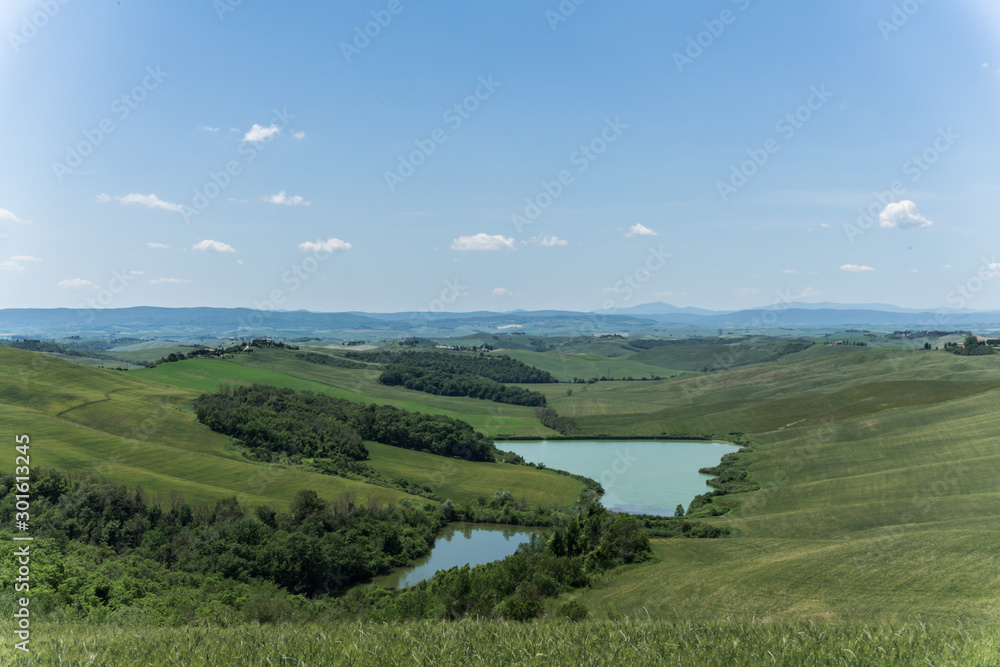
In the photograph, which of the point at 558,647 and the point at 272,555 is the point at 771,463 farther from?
the point at 558,647

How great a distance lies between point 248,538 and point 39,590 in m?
24.4

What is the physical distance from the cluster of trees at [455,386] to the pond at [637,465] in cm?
3741

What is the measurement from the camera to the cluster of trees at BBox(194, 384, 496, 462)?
8062 cm

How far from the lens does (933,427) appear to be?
71438 millimetres

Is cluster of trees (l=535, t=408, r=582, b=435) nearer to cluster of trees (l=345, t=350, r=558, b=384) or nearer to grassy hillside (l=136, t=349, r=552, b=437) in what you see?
grassy hillside (l=136, t=349, r=552, b=437)

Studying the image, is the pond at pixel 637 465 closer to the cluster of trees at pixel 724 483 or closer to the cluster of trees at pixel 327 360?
the cluster of trees at pixel 724 483

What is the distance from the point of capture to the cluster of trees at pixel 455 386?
486 ft

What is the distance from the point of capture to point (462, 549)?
5728cm

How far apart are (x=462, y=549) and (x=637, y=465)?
41.9m

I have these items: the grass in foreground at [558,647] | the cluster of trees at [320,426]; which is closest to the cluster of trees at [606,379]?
the cluster of trees at [320,426]

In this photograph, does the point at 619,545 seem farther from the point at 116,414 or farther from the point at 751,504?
the point at 116,414

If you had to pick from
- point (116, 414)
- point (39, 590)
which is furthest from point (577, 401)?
point (39, 590)

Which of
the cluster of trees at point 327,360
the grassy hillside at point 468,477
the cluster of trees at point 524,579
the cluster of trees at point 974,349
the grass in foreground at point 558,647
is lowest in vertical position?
the grassy hillside at point 468,477

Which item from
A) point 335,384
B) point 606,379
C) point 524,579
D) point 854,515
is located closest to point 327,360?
point 335,384
